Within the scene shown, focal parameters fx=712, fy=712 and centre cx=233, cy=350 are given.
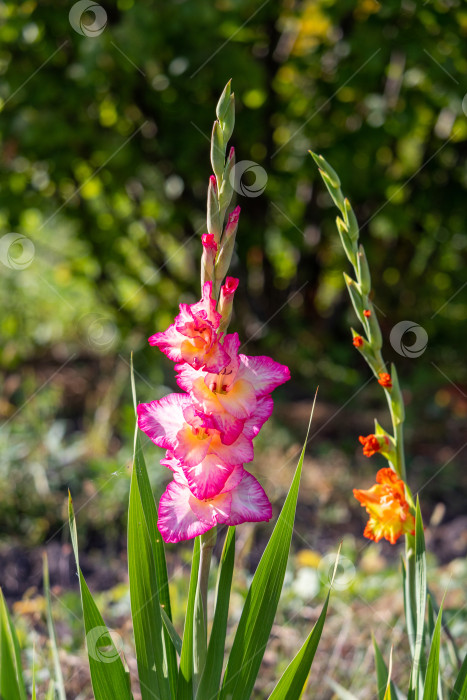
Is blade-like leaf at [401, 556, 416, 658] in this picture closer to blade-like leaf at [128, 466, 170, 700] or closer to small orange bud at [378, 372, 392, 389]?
small orange bud at [378, 372, 392, 389]

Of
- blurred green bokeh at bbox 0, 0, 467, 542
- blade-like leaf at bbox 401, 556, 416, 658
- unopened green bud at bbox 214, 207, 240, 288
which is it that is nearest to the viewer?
unopened green bud at bbox 214, 207, 240, 288

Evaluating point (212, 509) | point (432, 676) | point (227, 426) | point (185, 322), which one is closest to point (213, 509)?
point (212, 509)

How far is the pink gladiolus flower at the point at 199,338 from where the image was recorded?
0.82m

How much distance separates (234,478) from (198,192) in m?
2.96

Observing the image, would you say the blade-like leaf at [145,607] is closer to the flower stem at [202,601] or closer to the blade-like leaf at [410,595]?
the flower stem at [202,601]

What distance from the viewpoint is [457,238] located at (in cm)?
407

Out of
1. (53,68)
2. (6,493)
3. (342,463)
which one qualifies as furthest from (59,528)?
(53,68)

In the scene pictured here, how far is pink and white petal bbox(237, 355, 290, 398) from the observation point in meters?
0.84

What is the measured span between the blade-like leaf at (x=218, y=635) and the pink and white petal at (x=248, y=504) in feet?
0.43

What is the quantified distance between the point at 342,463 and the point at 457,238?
1.64 metres

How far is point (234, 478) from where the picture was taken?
0.85 m

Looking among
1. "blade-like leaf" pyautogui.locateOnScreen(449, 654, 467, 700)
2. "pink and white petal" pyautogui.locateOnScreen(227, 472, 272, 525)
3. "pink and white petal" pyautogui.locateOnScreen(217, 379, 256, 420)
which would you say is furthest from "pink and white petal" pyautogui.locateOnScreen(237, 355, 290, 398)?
"blade-like leaf" pyautogui.locateOnScreen(449, 654, 467, 700)

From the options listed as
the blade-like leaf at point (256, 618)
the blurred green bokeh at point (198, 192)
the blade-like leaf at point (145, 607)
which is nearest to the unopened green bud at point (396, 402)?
the blade-like leaf at point (256, 618)

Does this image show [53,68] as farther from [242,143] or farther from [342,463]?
[342,463]
